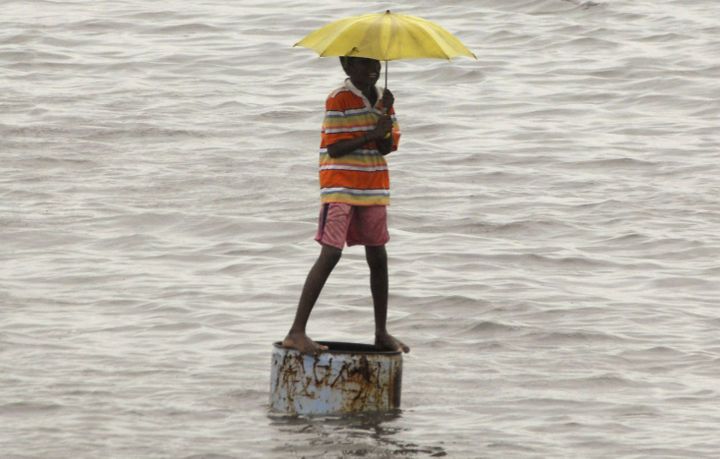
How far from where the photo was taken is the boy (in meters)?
6.87

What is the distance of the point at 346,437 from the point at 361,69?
5.09ft

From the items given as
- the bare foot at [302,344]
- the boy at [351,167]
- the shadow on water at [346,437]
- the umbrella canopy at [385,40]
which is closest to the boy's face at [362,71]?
the boy at [351,167]

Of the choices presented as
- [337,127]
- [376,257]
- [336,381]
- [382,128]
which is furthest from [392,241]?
[382,128]

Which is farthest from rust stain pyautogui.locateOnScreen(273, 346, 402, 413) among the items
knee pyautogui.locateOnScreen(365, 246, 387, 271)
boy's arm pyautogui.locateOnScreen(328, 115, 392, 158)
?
boy's arm pyautogui.locateOnScreen(328, 115, 392, 158)

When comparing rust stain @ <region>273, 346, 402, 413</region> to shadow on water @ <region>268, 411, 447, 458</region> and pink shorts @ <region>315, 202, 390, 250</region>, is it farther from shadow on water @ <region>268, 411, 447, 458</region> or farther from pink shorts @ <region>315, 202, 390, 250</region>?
pink shorts @ <region>315, 202, 390, 250</region>

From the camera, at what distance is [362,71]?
6895 mm

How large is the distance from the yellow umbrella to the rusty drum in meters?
1.28

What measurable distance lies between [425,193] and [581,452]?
5759mm

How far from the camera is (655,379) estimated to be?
7.88 meters

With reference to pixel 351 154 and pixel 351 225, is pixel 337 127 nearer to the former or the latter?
pixel 351 154

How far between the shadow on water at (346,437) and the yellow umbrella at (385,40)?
61.7 inches

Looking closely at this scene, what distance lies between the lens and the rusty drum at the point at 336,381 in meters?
6.94

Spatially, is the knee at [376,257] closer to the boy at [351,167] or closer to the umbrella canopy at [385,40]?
the boy at [351,167]

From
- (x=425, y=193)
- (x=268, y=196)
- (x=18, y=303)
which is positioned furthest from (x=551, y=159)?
(x=18, y=303)
